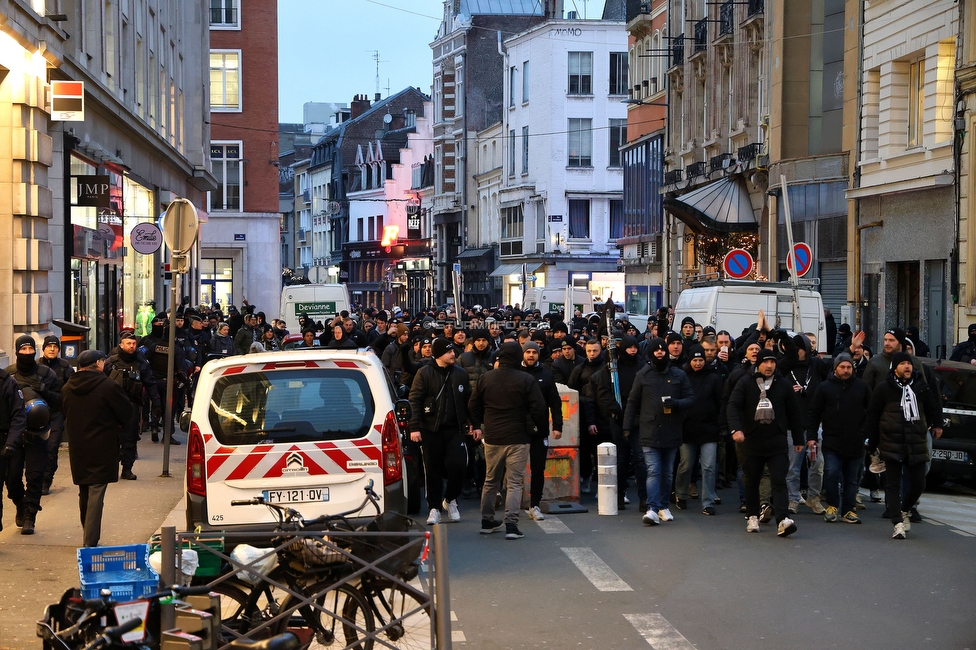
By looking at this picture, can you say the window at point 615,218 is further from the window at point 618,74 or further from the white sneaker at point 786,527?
the white sneaker at point 786,527

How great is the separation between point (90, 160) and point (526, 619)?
15.5 meters

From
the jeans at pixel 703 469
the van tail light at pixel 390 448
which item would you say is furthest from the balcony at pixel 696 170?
the van tail light at pixel 390 448

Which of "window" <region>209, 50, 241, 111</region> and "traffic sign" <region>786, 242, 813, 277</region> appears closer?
"traffic sign" <region>786, 242, 813, 277</region>

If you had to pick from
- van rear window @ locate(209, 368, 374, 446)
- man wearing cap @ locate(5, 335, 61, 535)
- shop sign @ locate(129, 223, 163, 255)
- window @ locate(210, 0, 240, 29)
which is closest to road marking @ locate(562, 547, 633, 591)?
van rear window @ locate(209, 368, 374, 446)

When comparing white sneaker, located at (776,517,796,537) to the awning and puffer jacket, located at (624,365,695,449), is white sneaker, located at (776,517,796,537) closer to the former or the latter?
puffer jacket, located at (624,365,695,449)

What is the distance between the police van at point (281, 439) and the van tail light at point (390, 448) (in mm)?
14

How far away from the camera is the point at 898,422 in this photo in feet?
40.2

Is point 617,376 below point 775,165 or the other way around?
below

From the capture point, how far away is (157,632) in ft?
17.8

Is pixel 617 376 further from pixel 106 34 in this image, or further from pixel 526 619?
pixel 106 34

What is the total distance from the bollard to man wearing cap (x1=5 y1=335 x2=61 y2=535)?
5.32 metres

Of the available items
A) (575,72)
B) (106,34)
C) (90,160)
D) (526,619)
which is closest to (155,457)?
(90,160)

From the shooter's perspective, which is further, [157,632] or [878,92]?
[878,92]

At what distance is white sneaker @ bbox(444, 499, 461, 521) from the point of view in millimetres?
13039
